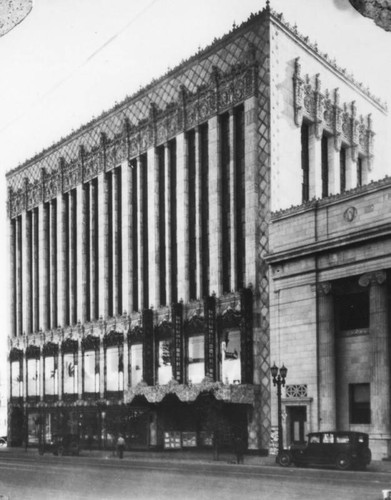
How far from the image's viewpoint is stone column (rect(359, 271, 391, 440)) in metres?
25.6

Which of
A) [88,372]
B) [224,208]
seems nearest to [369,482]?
[224,208]

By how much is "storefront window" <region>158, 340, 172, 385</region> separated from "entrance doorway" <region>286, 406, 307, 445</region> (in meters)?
6.57

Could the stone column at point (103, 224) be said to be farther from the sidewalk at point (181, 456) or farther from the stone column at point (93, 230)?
the sidewalk at point (181, 456)

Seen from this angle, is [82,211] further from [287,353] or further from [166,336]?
[287,353]

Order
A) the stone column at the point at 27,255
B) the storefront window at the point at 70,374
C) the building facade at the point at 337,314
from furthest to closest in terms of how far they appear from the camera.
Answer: the stone column at the point at 27,255
the storefront window at the point at 70,374
the building facade at the point at 337,314

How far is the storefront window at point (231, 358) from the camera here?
3181cm

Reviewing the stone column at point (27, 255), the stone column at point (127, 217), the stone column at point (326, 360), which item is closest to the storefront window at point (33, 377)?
the stone column at point (27, 255)

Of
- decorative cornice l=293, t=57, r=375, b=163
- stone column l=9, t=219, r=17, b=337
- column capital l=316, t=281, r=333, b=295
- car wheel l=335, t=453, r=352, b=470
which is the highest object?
decorative cornice l=293, t=57, r=375, b=163

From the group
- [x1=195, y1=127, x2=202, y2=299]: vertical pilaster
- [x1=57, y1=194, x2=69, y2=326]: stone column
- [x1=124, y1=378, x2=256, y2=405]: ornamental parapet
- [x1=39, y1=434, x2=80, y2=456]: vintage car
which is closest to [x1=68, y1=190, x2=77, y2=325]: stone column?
[x1=57, y1=194, x2=69, y2=326]: stone column

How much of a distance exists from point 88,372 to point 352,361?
50.5 feet

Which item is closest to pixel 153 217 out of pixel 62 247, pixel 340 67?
pixel 62 247

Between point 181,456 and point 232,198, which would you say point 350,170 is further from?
point 181,456

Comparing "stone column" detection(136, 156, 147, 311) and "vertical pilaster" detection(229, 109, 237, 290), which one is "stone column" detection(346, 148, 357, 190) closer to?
"vertical pilaster" detection(229, 109, 237, 290)

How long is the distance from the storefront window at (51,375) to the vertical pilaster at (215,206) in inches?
414
